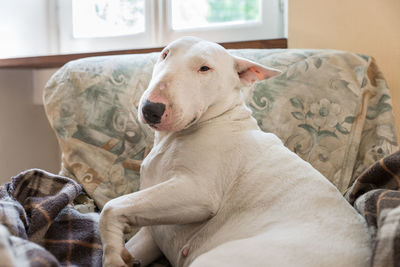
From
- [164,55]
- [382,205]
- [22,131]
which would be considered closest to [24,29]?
[22,131]

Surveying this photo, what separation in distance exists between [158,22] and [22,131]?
0.94m

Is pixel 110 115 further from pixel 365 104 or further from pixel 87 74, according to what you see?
pixel 365 104

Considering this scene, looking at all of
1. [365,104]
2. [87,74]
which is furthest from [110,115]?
[365,104]

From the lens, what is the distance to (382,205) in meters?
0.82

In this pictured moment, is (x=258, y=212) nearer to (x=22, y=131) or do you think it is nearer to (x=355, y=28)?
(x=355, y=28)

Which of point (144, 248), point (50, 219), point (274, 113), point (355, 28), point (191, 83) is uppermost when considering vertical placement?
point (355, 28)

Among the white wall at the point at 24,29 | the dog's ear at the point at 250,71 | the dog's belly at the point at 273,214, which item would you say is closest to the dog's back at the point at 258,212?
the dog's belly at the point at 273,214

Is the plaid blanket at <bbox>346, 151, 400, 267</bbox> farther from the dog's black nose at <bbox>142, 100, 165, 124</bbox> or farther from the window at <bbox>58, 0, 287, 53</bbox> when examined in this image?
the window at <bbox>58, 0, 287, 53</bbox>

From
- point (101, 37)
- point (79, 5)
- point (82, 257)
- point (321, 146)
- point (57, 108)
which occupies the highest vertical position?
point (79, 5)

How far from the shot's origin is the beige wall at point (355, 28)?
5.01 ft

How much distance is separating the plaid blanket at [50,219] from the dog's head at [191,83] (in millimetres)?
331

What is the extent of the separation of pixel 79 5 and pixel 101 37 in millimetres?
255

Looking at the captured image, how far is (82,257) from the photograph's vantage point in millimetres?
954

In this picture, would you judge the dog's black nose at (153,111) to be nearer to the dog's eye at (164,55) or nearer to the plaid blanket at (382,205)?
the dog's eye at (164,55)
